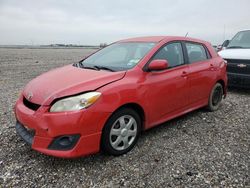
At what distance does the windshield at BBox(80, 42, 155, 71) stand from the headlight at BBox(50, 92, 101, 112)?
0.88 m

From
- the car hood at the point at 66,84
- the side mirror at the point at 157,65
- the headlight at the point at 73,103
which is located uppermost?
the side mirror at the point at 157,65

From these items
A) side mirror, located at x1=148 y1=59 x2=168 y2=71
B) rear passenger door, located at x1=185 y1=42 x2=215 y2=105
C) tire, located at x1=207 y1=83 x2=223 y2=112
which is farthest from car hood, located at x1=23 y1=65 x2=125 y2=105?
tire, located at x1=207 y1=83 x2=223 y2=112

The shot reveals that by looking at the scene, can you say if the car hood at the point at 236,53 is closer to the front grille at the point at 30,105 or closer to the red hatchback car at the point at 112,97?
the red hatchback car at the point at 112,97

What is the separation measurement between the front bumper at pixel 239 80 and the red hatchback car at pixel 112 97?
2646 millimetres

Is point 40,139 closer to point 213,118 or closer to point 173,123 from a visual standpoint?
point 173,123

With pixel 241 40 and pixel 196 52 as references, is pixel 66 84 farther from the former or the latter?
pixel 241 40

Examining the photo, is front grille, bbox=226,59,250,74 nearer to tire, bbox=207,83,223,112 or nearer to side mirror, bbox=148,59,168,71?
tire, bbox=207,83,223,112

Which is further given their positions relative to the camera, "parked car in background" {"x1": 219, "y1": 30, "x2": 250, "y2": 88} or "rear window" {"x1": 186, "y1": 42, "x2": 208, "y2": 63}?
"parked car in background" {"x1": 219, "y1": 30, "x2": 250, "y2": 88}

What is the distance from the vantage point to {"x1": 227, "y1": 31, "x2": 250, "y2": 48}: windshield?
8.16 m

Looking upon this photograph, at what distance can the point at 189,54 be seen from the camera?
4.86 meters

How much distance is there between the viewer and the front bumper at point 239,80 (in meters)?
7.20

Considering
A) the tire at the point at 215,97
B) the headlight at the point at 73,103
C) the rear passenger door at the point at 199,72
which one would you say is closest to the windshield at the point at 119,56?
the headlight at the point at 73,103

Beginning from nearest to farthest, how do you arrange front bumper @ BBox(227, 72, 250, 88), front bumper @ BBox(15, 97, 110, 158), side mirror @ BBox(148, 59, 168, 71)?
front bumper @ BBox(15, 97, 110, 158), side mirror @ BBox(148, 59, 168, 71), front bumper @ BBox(227, 72, 250, 88)

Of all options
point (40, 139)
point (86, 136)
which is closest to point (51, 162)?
point (40, 139)
